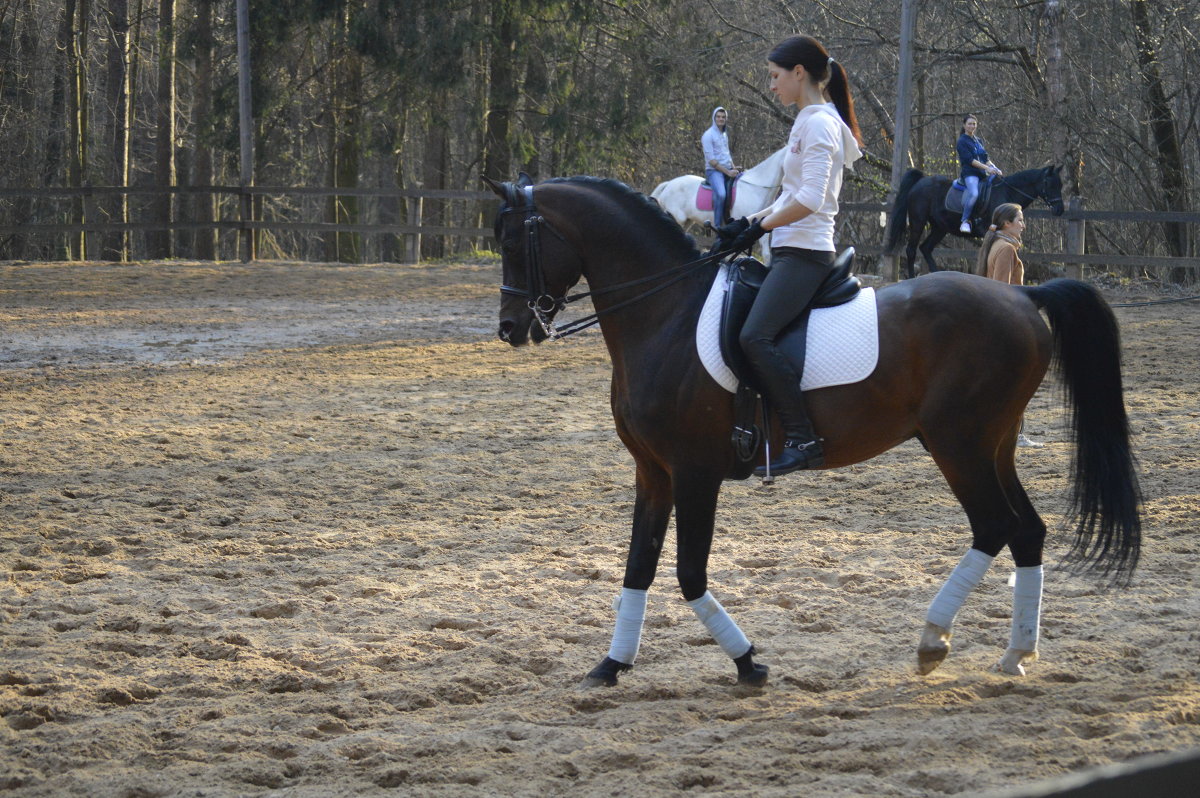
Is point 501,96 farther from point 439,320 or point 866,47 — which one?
point 439,320

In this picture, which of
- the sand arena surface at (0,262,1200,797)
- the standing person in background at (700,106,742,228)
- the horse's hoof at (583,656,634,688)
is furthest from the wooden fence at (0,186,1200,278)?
the horse's hoof at (583,656,634,688)

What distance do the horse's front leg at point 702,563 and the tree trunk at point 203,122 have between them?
895 inches

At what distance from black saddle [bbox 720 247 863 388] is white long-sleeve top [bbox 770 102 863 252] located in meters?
0.18

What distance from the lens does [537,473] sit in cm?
845

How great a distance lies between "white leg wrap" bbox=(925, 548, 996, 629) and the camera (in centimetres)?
445

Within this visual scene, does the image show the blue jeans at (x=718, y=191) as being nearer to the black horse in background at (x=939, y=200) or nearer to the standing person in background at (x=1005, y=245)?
the black horse in background at (x=939, y=200)

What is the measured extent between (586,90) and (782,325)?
2211cm

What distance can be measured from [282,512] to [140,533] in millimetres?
911

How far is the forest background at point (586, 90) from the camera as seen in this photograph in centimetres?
2178

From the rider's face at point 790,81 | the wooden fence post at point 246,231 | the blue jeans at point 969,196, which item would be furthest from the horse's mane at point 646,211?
the wooden fence post at point 246,231

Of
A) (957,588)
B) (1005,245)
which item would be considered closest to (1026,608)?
(957,588)

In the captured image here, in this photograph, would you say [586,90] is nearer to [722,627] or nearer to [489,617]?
[489,617]

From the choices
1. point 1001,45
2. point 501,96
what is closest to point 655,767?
point 1001,45

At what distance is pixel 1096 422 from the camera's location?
4.78 m
